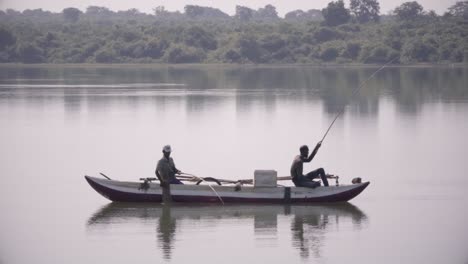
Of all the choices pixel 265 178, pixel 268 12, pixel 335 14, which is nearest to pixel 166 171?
pixel 265 178

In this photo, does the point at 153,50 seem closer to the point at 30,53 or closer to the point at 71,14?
the point at 30,53

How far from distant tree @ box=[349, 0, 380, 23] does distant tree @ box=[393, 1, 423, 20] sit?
496cm

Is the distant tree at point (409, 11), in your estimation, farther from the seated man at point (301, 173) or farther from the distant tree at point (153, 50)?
the seated man at point (301, 173)

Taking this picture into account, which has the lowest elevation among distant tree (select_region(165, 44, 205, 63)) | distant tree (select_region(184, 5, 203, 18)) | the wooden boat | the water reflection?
the wooden boat

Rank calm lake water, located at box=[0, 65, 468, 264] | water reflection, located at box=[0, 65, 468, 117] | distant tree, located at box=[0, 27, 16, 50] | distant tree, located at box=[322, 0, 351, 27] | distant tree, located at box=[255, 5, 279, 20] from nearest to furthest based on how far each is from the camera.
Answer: calm lake water, located at box=[0, 65, 468, 264]
water reflection, located at box=[0, 65, 468, 117]
distant tree, located at box=[0, 27, 16, 50]
distant tree, located at box=[322, 0, 351, 27]
distant tree, located at box=[255, 5, 279, 20]

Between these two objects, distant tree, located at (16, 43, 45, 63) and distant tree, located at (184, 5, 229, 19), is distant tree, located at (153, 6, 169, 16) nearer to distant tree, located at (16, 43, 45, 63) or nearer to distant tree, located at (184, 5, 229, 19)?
distant tree, located at (184, 5, 229, 19)

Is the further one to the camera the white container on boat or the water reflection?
the water reflection

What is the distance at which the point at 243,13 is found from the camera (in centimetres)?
13338

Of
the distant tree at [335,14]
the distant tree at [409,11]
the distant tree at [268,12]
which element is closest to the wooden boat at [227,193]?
the distant tree at [335,14]

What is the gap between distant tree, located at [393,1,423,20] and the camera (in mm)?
93562

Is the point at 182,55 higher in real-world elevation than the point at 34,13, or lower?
lower

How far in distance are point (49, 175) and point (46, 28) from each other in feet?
261

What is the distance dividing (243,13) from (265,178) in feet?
385

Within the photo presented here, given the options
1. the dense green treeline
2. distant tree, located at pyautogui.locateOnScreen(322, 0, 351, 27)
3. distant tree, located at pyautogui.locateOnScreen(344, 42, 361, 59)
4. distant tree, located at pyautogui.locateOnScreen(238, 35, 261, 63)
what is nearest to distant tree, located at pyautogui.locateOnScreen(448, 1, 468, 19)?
the dense green treeline
